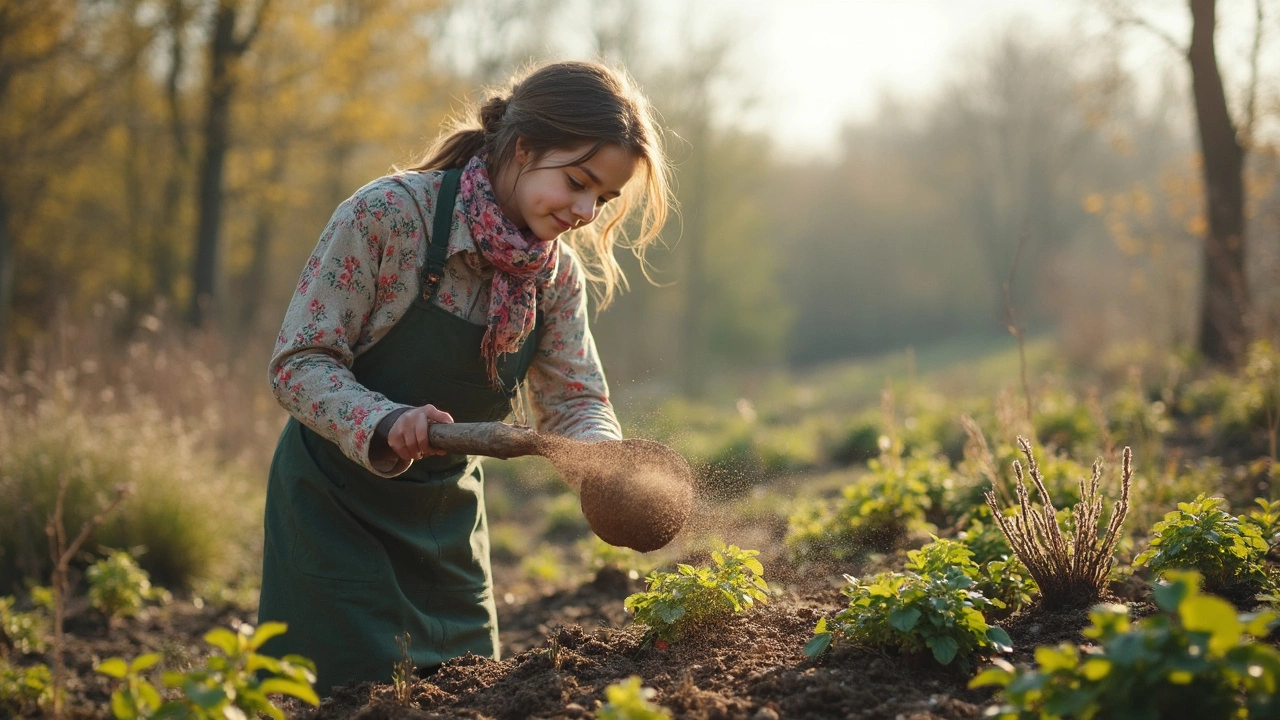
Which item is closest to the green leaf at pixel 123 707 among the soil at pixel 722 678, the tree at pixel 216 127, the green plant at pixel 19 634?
the soil at pixel 722 678

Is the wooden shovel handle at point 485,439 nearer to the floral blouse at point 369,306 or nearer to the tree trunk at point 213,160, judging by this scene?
the floral blouse at point 369,306

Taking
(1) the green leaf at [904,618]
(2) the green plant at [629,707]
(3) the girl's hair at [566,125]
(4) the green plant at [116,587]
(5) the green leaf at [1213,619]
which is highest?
(3) the girl's hair at [566,125]

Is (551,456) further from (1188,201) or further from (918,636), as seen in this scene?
(1188,201)

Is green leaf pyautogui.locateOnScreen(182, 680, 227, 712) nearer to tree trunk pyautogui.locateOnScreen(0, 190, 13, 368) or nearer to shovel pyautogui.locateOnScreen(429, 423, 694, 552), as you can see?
shovel pyautogui.locateOnScreen(429, 423, 694, 552)

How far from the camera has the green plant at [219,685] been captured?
1511 mm

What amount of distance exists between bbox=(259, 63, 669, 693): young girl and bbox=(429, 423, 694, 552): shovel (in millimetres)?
318

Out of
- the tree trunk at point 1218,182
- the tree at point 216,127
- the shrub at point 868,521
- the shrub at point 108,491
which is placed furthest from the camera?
the tree at point 216,127

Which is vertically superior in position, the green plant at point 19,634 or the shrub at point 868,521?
the shrub at point 868,521

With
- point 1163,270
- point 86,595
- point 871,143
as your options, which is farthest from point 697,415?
point 871,143

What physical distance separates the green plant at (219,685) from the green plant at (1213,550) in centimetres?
190

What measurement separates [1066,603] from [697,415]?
10.8m

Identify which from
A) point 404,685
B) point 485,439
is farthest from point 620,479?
point 404,685

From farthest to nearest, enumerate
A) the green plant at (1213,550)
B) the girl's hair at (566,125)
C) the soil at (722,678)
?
1. the girl's hair at (566,125)
2. the green plant at (1213,550)
3. the soil at (722,678)

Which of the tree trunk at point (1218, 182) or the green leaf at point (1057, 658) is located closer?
the green leaf at point (1057, 658)
